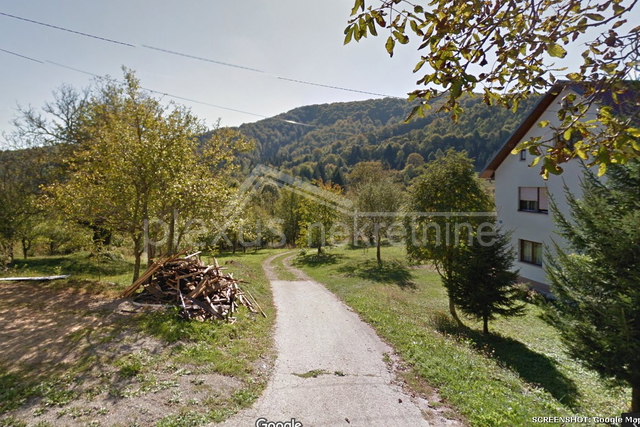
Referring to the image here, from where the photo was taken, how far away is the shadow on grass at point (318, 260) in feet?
89.7

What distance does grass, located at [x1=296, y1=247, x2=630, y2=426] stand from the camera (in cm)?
586

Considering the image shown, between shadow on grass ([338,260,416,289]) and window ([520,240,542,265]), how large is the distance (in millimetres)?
7031

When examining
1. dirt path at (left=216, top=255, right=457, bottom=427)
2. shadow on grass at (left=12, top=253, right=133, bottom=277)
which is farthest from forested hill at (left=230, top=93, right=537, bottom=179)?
dirt path at (left=216, top=255, right=457, bottom=427)

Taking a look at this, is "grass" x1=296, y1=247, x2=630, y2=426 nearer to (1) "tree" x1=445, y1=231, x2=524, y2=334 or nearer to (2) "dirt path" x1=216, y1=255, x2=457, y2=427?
(2) "dirt path" x1=216, y1=255, x2=457, y2=427

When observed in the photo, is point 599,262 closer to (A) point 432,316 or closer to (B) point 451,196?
(B) point 451,196

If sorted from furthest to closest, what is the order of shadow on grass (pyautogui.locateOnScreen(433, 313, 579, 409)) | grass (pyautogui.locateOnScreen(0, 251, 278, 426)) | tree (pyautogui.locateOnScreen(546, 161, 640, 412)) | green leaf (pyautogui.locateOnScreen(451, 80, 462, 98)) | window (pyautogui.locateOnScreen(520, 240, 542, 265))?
window (pyautogui.locateOnScreen(520, 240, 542, 265)), shadow on grass (pyautogui.locateOnScreen(433, 313, 579, 409)), tree (pyautogui.locateOnScreen(546, 161, 640, 412)), grass (pyautogui.locateOnScreen(0, 251, 278, 426)), green leaf (pyautogui.locateOnScreen(451, 80, 462, 98))

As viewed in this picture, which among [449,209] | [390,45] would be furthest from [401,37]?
[449,209]

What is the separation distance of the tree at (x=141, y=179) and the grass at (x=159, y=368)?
12.4 ft

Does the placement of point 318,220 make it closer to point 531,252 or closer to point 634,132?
point 531,252

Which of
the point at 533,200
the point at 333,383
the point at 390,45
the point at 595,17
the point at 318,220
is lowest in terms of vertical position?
the point at 333,383

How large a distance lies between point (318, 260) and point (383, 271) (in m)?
7.75

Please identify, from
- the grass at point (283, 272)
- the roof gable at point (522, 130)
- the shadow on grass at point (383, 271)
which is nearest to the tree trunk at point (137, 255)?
the grass at point (283, 272)

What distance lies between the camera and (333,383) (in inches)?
252

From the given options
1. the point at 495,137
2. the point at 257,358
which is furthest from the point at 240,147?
the point at 495,137
